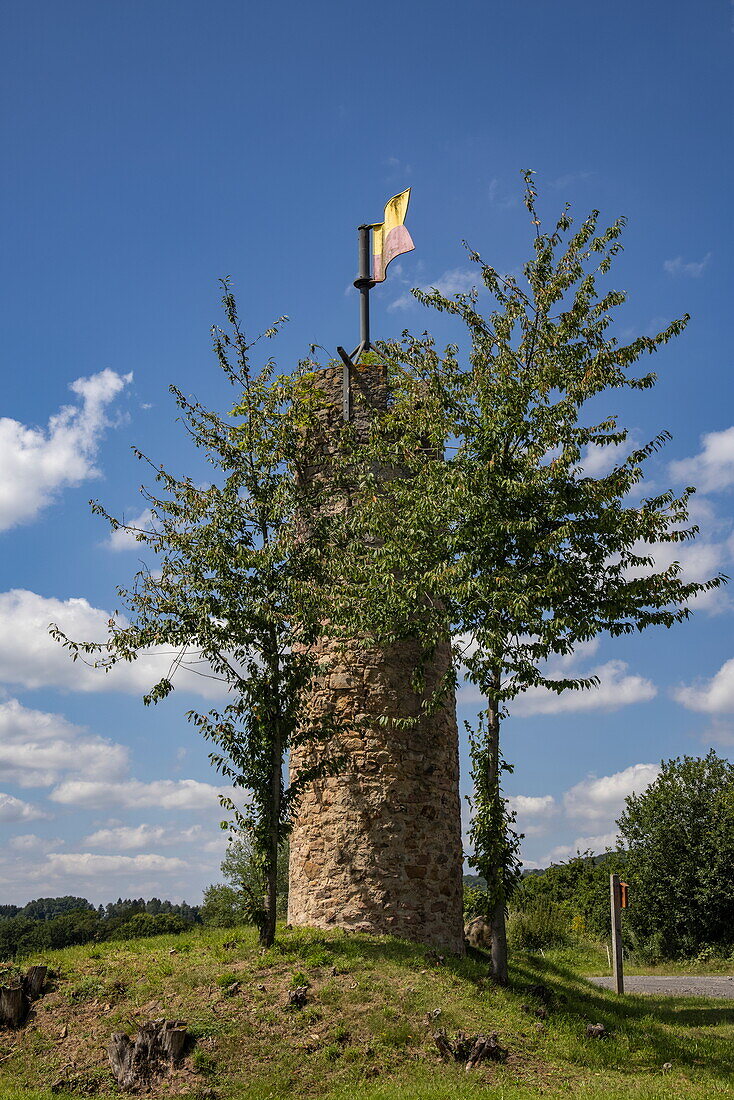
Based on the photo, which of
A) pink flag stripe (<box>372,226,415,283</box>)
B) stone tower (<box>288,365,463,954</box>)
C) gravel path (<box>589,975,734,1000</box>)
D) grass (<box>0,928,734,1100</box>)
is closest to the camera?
grass (<box>0,928,734,1100</box>)

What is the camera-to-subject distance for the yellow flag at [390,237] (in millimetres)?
17250

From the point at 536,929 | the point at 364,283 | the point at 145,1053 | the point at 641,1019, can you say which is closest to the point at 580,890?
the point at 536,929

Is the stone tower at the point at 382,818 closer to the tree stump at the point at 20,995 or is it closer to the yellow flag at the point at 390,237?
the tree stump at the point at 20,995

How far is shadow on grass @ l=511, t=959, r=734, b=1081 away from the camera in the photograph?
1038 cm

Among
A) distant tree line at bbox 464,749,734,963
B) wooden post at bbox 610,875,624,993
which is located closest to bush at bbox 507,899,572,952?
distant tree line at bbox 464,749,734,963

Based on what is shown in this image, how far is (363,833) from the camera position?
13.3 m

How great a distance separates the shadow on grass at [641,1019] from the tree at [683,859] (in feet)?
32.6

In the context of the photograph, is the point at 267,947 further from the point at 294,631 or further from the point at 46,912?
the point at 46,912

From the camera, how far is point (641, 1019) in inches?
491

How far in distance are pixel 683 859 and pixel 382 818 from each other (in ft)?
51.1

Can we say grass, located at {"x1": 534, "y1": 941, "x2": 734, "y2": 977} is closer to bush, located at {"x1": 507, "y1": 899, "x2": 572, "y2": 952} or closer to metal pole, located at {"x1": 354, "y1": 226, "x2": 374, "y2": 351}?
bush, located at {"x1": 507, "y1": 899, "x2": 572, "y2": 952}

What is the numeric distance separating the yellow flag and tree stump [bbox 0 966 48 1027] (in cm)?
1333

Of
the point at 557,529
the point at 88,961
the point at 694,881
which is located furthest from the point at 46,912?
the point at 557,529

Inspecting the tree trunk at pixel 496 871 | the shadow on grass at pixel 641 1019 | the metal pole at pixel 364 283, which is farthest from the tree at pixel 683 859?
the metal pole at pixel 364 283
